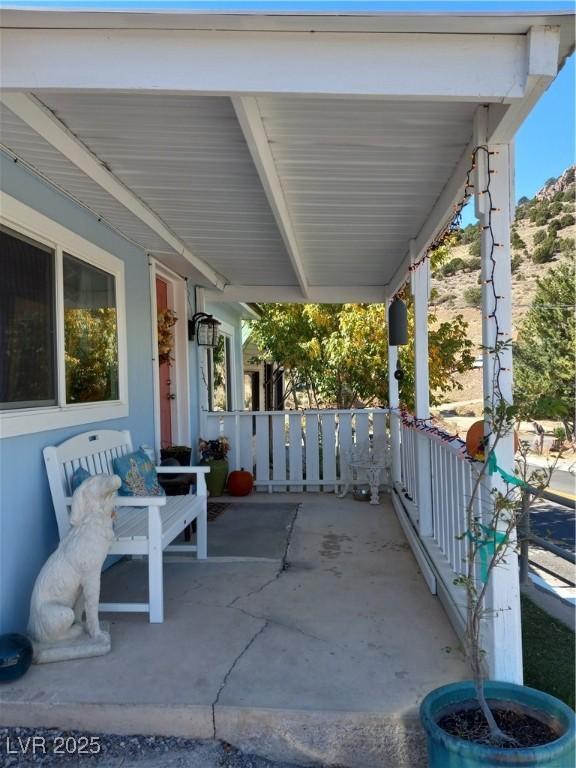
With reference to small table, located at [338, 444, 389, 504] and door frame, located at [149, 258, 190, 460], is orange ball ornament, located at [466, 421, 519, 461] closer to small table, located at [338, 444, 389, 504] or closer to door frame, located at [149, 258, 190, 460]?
small table, located at [338, 444, 389, 504]

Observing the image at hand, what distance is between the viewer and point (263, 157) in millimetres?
2582

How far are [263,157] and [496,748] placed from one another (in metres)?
2.45

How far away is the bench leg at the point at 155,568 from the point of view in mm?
2805

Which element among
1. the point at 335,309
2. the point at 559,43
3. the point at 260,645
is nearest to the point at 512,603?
the point at 260,645

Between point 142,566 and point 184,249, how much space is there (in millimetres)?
2518

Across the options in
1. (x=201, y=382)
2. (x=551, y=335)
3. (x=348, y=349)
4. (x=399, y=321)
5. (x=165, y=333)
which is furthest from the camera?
(x=551, y=335)

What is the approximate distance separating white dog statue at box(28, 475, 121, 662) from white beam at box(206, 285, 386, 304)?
4.07 m

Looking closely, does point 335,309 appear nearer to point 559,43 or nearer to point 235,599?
point 235,599

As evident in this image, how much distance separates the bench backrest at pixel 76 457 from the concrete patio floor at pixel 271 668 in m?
0.68

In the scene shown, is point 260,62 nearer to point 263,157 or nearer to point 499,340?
point 263,157

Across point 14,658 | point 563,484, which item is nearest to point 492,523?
point 14,658

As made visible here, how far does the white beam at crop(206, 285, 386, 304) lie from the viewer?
638 centimetres

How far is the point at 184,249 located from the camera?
4.57 meters

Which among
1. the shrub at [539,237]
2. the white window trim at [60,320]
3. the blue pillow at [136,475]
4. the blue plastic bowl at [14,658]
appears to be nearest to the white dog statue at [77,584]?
the blue plastic bowl at [14,658]
